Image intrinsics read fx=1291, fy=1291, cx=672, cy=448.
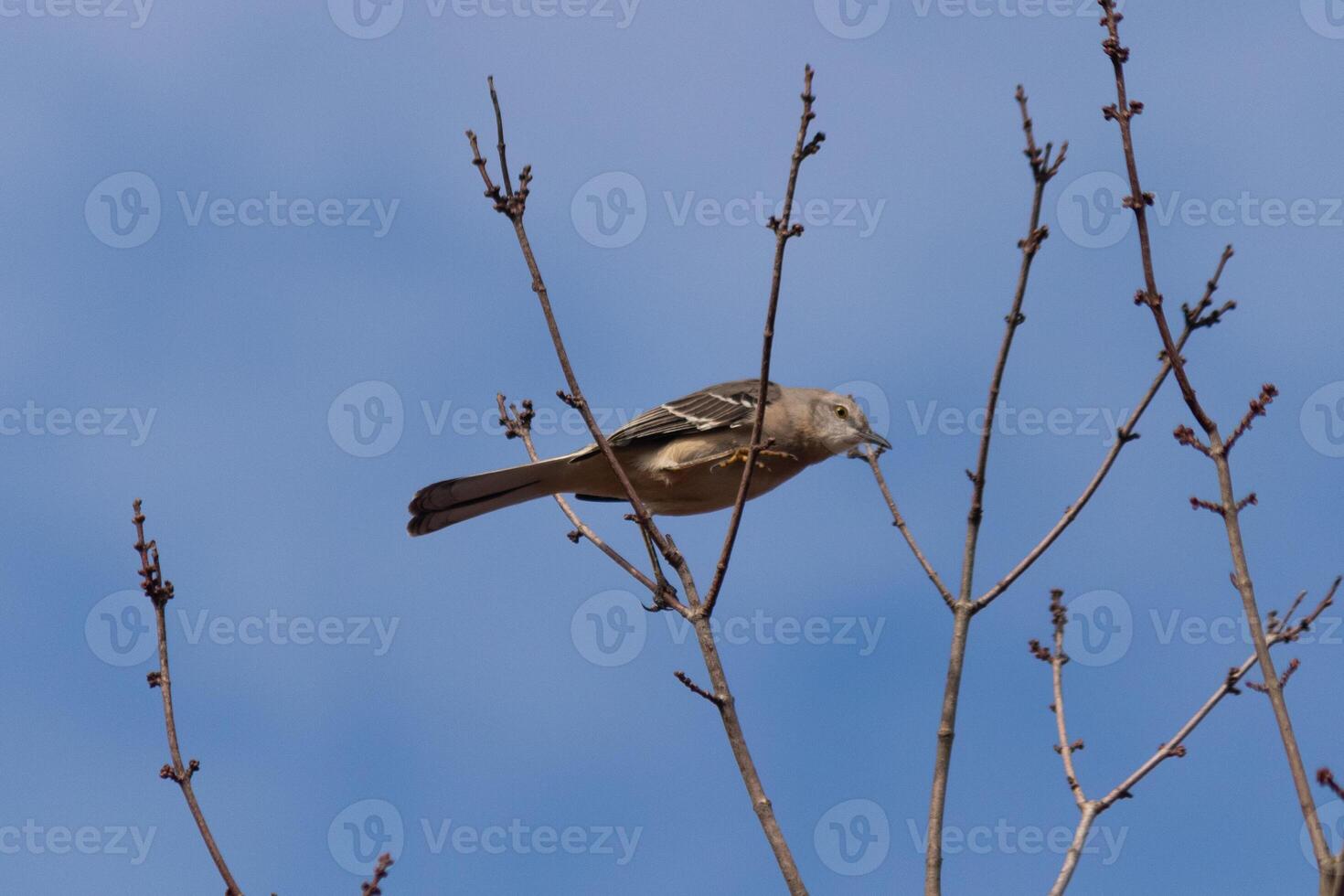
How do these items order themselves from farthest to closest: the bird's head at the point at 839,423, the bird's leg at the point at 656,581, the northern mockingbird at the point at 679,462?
the bird's head at the point at 839,423 < the northern mockingbird at the point at 679,462 < the bird's leg at the point at 656,581

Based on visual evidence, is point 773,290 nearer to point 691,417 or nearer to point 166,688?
point 166,688

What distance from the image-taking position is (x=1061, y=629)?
4.46 m

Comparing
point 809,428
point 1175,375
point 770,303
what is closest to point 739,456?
point 809,428

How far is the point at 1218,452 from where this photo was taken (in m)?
3.24

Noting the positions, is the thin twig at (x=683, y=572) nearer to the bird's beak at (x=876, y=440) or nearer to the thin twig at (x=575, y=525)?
the thin twig at (x=575, y=525)

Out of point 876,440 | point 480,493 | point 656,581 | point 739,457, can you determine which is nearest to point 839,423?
point 876,440

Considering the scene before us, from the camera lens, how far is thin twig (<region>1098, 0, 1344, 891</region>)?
108 inches

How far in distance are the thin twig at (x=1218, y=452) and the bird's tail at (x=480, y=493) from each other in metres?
4.04

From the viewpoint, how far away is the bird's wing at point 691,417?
7234mm

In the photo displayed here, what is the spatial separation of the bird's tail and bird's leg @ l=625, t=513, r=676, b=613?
56.2 inches

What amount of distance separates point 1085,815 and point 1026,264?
65.6 inches

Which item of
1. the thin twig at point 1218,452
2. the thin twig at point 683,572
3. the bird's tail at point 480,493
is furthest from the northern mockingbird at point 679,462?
the thin twig at point 1218,452

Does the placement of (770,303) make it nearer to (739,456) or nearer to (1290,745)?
(1290,745)

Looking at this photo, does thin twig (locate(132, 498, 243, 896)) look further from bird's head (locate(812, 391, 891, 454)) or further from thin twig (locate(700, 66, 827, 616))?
bird's head (locate(812, 391, 891, 454))
